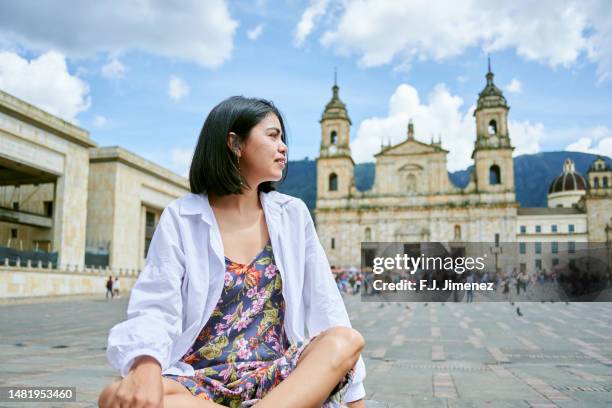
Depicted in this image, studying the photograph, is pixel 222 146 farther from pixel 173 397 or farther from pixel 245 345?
pixel 173 397

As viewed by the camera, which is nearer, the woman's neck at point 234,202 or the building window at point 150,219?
the woman's neck at point 234,202

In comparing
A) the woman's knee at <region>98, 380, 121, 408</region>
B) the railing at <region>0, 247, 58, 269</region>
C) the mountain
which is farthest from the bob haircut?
the mountain

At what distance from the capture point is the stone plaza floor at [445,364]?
3834 mm

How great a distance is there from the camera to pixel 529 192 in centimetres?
15875

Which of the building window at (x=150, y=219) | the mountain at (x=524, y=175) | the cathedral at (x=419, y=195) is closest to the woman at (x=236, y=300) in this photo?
the building window at (x=150, y=219)

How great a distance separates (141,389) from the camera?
1.48 m

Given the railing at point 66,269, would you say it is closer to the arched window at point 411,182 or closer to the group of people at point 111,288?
the group of people at point 111,288

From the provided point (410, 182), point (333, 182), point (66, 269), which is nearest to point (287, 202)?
point (66, 269)

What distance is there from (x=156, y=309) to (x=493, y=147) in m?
47.9

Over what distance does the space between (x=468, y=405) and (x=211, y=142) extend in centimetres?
257

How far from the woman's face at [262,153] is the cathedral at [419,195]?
150 feet

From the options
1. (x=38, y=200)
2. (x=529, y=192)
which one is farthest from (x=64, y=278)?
(x=529, y=192)

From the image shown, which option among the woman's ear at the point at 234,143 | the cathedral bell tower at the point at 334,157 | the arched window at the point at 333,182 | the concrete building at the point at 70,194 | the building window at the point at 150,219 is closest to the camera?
the woman's ear at the point at 234,143

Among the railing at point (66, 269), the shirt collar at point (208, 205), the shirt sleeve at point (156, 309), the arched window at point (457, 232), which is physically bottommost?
the railing at point (66, 269)
